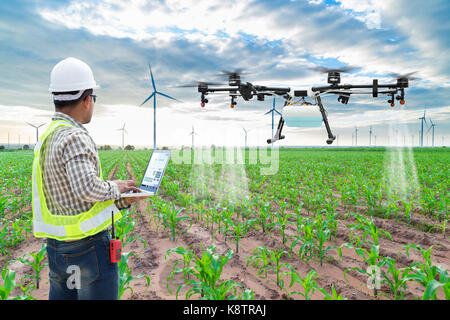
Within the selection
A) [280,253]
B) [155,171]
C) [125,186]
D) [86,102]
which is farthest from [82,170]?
[280,253]

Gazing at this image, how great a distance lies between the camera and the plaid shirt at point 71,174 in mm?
1982

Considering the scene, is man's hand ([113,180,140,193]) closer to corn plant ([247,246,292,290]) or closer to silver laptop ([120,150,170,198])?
silver laptop ([120,150,170,198])

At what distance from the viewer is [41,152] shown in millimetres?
2117

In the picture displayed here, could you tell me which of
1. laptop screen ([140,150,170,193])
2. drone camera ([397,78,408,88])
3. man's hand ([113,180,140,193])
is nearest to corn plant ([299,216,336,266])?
laptop screen ([140,150,170,193])

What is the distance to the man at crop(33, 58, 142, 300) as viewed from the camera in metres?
2.01

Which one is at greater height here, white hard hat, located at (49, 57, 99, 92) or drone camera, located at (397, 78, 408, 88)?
drone camera, located at (397, 78, 408, 88)

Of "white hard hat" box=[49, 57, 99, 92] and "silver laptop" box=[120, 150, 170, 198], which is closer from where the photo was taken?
"white hard hat" box=[49, 57, 99, 92]

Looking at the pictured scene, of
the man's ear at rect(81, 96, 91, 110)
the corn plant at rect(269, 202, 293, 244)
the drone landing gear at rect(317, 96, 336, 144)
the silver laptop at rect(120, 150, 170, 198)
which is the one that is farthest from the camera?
the drone landing gear at rect(317, 96, 336, 144)

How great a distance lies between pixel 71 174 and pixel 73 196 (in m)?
0.22

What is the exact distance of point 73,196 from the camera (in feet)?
6.93

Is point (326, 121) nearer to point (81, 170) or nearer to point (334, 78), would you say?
point (334, 78)

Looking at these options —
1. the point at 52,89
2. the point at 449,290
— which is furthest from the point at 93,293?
the point at 449,290

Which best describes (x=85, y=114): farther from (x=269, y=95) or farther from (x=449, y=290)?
(x=269, y=95)
